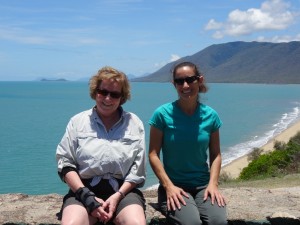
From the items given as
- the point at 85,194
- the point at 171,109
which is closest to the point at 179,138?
the point at 171,109

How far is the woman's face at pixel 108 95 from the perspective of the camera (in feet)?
12.6

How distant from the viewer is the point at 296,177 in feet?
35.2

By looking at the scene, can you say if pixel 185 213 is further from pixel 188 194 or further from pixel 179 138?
pixel 179 138

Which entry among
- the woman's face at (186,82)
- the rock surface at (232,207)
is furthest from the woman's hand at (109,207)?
the woman's face at (186,82)

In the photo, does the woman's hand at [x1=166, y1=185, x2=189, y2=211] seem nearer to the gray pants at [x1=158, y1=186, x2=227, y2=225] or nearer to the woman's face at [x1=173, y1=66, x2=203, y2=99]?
the gray pants at [x1=158, y1=186, x2=227, y2=225]

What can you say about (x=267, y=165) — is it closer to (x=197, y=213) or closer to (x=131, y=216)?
(x=197, y=213)

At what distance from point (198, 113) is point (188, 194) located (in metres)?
0.69

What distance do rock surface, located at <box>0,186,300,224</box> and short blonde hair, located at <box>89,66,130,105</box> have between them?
1.12m

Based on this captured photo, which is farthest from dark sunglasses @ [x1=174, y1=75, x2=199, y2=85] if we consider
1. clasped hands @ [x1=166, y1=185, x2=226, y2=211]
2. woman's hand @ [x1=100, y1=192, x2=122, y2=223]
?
woman's hand @ [x1=100, y1=192, x2=122, y2=223]

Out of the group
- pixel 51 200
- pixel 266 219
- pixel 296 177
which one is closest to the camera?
pixel 266 219

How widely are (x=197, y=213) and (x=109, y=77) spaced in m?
1.27

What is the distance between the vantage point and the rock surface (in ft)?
13.8

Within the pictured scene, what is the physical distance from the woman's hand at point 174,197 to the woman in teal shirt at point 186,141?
0.08 feet

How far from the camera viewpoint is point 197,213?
362cm
